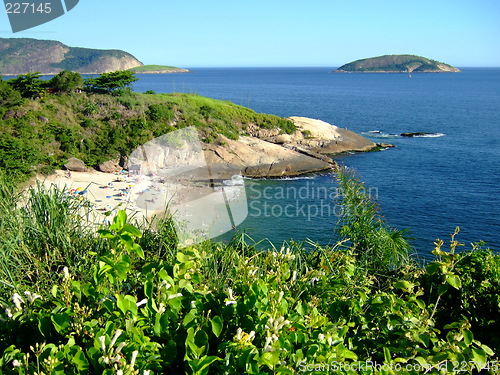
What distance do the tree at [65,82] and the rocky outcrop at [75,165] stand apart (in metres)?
10.0

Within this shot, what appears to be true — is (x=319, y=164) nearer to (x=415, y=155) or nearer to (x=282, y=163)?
(x=282, y=163)

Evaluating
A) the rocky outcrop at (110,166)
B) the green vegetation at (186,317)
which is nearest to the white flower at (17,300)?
the green vegetation at (186,317)

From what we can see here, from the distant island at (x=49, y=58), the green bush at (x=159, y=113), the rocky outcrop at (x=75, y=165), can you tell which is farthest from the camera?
the distant island at (x=49, y=58)

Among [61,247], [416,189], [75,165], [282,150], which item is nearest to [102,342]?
[61,247]

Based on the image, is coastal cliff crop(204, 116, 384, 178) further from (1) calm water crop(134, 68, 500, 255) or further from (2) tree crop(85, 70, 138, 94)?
(2) tree crop(85, 70, 138, 94)

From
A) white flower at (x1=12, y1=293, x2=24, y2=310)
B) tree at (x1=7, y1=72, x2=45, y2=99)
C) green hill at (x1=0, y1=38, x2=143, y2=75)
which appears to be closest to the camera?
white flower at (x1=12, y1=293, x2=24, y2=310)

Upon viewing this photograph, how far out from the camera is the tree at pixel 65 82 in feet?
117

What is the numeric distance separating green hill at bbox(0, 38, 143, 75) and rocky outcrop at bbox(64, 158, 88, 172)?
14485cm

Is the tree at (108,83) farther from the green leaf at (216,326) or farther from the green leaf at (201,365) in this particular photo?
the green leaf at (201,365)

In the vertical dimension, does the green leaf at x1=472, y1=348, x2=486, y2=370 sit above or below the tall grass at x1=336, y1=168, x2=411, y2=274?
above

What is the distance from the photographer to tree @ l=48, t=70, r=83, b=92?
35.6m

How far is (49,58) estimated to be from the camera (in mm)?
172625

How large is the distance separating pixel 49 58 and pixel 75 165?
16585 cm

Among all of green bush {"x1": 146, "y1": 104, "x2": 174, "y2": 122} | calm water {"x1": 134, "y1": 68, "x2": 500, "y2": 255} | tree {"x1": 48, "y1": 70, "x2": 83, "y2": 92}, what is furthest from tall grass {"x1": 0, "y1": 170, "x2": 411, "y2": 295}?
tree {"x1": 48, "y1": 70, "x2": 83, "y2": 92}
